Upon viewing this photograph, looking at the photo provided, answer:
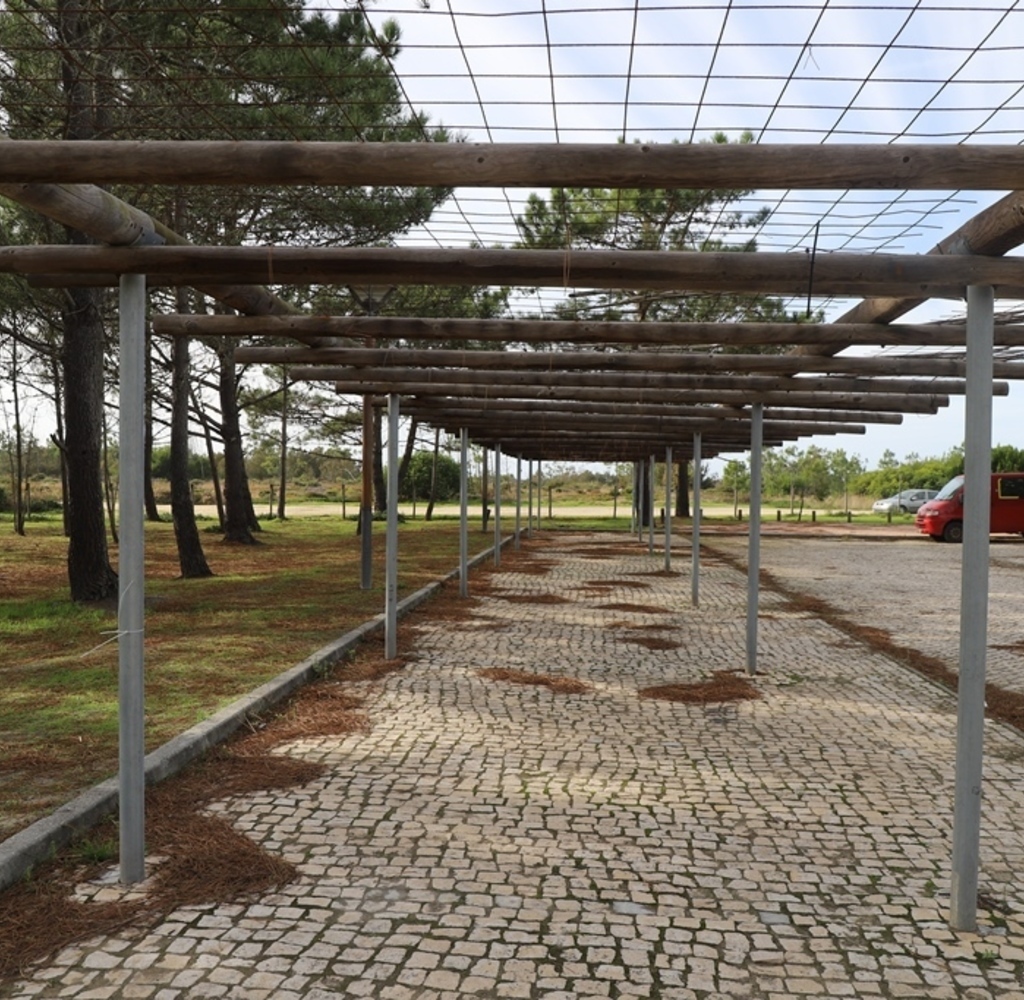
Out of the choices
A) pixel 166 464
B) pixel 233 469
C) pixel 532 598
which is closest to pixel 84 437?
pixel 532 598

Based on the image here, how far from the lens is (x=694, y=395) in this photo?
9.12 metres

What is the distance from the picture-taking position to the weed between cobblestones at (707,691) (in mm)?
7562

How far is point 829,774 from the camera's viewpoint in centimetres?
562

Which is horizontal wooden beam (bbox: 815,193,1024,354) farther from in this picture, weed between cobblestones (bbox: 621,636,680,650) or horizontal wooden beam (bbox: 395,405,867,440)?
horizontal wooden beam (bbox: 395,405,867,440)

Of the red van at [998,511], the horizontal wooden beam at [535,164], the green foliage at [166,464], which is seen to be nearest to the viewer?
the horizontal wooden beam at [535,164]

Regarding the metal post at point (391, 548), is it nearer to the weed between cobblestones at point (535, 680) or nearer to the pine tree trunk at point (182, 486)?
the weed between cobblestones at point (535, 680)

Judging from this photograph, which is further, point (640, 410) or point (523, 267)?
point (640, 410)

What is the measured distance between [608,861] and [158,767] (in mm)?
2398

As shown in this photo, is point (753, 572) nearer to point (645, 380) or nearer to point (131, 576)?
point (645, 380)

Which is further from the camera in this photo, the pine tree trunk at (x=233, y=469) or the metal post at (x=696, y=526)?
the pine tree trunk at (x=233, y=469)

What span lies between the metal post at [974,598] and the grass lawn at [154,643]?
3.87 metres

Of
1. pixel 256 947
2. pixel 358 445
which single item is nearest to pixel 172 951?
pixel 256 947

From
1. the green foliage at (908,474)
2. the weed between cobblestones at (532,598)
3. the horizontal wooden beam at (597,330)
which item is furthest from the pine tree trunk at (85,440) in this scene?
the green foliage at (908,474)

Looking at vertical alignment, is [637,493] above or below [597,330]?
below
